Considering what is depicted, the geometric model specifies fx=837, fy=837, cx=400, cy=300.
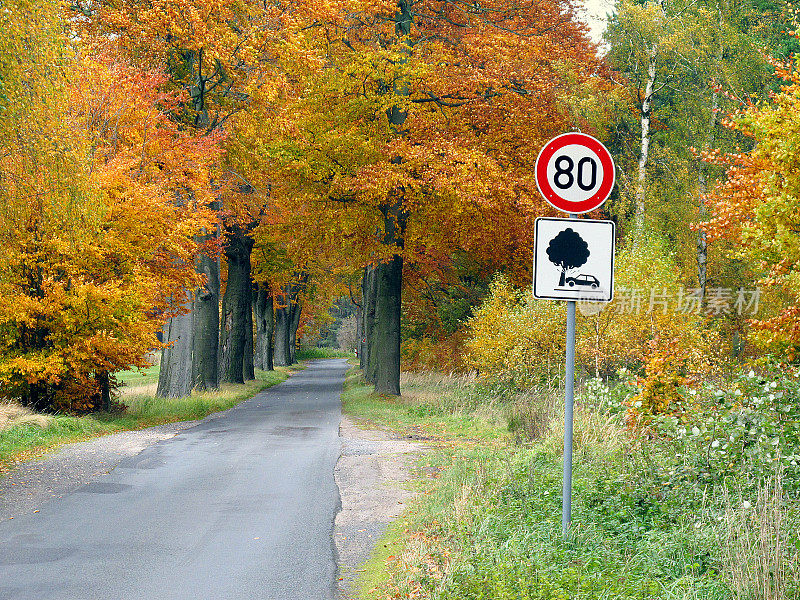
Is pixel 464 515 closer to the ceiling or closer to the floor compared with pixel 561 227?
closer to the floor

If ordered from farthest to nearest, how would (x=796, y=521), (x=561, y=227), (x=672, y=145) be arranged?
(x=672, y=145), (x=561, y=227), (x=796, y=521)

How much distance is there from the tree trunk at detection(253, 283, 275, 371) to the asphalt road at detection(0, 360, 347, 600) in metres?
33.0

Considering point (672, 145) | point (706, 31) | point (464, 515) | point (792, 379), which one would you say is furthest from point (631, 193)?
point (464, 515)

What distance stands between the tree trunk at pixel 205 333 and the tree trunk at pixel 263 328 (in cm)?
1867

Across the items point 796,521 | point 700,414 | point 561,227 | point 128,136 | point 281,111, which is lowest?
point 796,521

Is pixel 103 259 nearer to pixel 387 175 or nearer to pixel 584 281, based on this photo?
pixel 387 175

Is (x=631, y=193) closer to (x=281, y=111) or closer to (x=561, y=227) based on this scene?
(x=281, y=111)

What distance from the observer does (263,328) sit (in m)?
48.8

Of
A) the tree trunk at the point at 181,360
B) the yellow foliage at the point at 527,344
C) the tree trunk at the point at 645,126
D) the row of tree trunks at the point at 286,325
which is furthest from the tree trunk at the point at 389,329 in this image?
the row of tree trunks at the point at 286,325

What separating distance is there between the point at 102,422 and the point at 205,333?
804 centimetres

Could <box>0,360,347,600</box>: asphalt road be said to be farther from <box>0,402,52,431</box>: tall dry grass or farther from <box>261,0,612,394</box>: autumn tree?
<box>261,0,612,394</box>: autumn tree

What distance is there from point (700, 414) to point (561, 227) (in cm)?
299

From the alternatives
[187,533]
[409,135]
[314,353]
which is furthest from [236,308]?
[314,353]

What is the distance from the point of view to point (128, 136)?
61.6 ft
